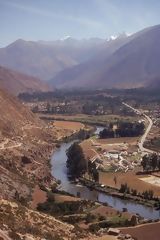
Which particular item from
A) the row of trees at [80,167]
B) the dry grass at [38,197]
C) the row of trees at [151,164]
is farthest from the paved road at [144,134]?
the dry grass at [38,197]

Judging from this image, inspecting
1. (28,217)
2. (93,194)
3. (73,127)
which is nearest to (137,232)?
(28,217)

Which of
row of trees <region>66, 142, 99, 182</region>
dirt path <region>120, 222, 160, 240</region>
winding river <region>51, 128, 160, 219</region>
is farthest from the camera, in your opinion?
row of trees <region>66, 142, 99, 182</region>

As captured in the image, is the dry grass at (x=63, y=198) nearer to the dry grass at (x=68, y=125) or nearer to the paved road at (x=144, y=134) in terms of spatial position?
the paved road at (x=144, y=134)

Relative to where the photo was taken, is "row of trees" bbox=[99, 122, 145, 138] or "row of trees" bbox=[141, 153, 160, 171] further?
"row of trees" bbox=[99, 122, 145, 138]

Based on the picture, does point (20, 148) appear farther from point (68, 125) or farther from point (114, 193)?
point (68, 125)

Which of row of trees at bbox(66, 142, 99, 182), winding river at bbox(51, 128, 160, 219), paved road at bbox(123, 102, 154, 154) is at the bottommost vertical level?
winding river at bbox(51, 128, 160, 219)

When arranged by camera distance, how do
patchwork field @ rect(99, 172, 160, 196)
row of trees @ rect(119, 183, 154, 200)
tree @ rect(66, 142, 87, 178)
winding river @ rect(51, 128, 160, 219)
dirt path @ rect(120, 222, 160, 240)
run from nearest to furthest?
1. dirt path @ rect(120, 222, 160, 240)
2. winding river @ rect(51, 128, 160, 219)
3. row of trees @ rect(119, 183, 154, 200)
4. patchwork field @ rect(99, 172, 160, 196)
5. tree @ rect(66, 142, 87, 178)

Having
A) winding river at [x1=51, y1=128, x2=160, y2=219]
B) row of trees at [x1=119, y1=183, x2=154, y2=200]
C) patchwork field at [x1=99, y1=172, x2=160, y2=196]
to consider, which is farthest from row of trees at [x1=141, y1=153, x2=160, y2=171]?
winding river at [x1=51, y1=128, x2=160, y2=219]

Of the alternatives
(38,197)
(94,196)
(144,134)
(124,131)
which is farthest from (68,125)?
(38,197)

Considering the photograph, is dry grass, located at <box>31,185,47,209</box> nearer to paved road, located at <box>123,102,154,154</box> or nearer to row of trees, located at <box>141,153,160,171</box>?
row of trees, located at <box>141,153,160,171</box>
